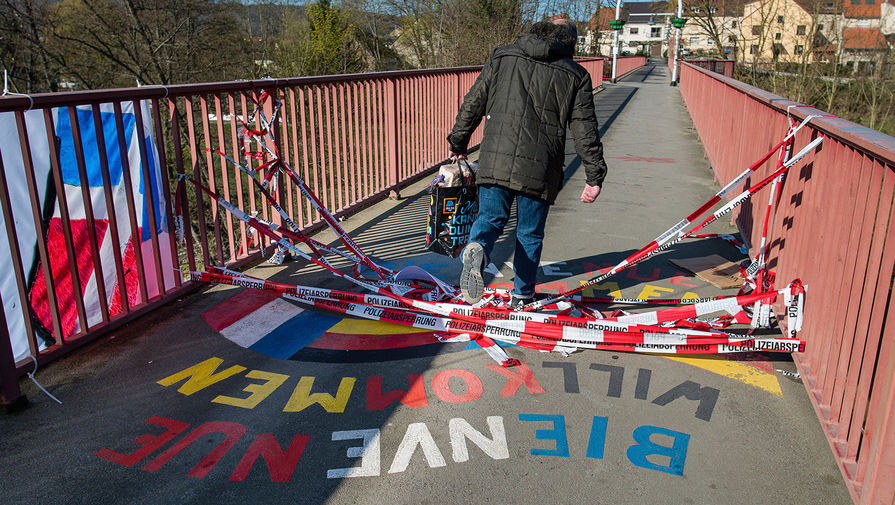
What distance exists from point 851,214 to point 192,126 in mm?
4248

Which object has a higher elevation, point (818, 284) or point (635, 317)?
point (818, 284)

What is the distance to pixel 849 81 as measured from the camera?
2752 cm

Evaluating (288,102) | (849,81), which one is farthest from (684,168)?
(849,81)

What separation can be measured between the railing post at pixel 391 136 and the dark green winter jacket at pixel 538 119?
4295 mm

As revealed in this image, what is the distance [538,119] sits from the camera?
14.1 ft

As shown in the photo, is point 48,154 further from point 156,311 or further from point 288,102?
point 288,102

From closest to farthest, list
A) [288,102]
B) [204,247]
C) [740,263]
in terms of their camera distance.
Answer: [204,247]
[740,263]
[288,102]

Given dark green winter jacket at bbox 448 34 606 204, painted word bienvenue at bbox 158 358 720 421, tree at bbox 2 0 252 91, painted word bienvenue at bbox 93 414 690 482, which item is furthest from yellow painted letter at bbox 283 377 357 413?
tree at bbox 2 0 252 91

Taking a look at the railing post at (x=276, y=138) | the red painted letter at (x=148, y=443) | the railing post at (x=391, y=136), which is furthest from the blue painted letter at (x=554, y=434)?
the railing post at (x=391, y=136)

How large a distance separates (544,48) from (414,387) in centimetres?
222

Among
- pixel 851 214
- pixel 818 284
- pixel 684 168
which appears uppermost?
pixel 851 214

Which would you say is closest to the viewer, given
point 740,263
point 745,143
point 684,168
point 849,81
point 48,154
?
point 48,154

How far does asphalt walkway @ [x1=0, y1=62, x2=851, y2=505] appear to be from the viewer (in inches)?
112

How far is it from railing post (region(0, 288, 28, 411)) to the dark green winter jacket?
284cm
